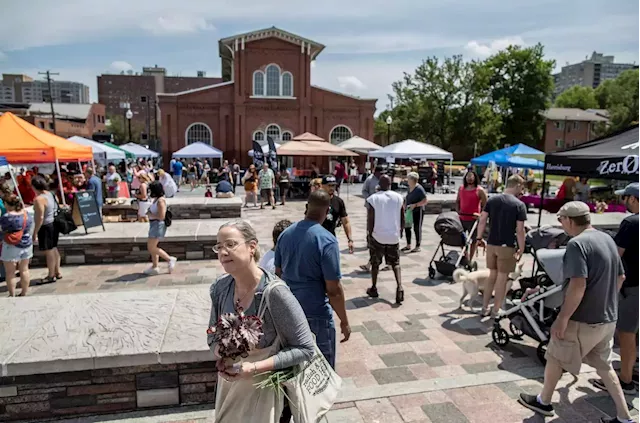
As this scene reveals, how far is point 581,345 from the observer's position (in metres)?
3.50

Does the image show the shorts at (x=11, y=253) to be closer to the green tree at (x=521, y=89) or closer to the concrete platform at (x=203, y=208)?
A: the concrete platform at (x=203, y=208)

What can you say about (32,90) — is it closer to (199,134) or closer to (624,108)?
(199,134)

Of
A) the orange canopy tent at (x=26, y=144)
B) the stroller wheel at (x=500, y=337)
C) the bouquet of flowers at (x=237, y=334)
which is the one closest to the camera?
the bouquet of flowers at (x=237, y=334)

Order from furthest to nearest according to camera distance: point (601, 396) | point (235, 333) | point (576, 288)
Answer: point (601, 396) < point (576, 288) < point (235, 333)

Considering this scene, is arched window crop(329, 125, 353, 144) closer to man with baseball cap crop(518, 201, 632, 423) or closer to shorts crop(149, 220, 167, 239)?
shorts crop(149, 220, 167, 239)

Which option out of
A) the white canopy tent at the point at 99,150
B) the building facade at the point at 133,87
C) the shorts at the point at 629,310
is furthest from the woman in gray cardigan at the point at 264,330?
the building facade at the point at 133,87

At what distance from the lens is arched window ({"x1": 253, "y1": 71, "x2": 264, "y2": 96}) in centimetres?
3422

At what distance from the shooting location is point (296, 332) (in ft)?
7.36

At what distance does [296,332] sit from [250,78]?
111 ft

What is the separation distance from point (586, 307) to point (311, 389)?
2.33 meters

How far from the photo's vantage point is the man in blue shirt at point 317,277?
10.9 ft

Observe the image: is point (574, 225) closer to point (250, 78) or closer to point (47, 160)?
point (47, 160)

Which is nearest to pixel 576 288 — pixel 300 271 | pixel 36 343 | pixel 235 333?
pixel 300 271

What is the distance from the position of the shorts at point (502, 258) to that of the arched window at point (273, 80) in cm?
3091
